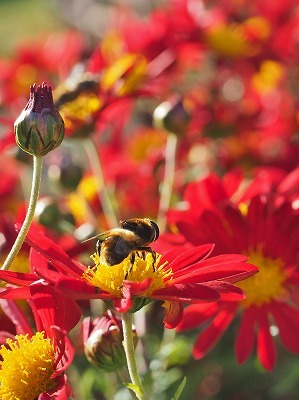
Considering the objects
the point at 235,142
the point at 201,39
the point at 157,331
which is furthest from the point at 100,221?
the point at 201,39

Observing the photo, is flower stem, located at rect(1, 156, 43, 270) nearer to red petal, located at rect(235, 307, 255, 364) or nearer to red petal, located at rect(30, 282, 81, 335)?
red petal, located at rect(30, 282, 81, 335)

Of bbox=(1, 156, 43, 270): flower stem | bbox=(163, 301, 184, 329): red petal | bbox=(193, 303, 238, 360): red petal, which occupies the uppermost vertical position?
bbox=(1, 156, 43, 270): flower stem

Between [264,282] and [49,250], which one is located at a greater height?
[49,250]

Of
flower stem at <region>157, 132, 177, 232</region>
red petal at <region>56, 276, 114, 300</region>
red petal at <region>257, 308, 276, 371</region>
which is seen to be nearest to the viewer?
red petal at <region>56, 276, 114, 300</region>

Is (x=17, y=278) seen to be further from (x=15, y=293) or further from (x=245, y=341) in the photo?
(x=245, y=341)

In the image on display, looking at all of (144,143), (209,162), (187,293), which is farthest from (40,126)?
(144,143)

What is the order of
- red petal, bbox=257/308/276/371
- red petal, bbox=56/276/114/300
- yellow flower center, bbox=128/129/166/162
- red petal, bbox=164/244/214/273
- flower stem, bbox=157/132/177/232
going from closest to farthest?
red petal, bbox=56/276/114/300 → red petal, bbox=164/244/214/273 → red petal, bbox=257/308/276/371 → flower stem, bbox=157/132/177/232 → yellow flower center, bbox=128/129/166/162

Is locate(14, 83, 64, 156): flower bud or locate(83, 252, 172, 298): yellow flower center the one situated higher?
locate(14, 83, 64, 156): flower bud

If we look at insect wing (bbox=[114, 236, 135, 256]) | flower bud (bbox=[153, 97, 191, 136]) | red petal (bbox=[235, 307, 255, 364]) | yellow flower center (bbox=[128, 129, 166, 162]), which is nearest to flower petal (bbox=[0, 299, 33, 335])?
insect wing (bbox=[114, 236, 135, 256])

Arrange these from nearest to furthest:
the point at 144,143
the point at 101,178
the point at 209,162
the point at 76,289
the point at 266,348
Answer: the point at 76,289 → the point at 266,348 → the point at 101,178 → the point at 209,162 → the point at 144,143

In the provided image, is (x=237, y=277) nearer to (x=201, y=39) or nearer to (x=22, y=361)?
(x=22, y=361)
